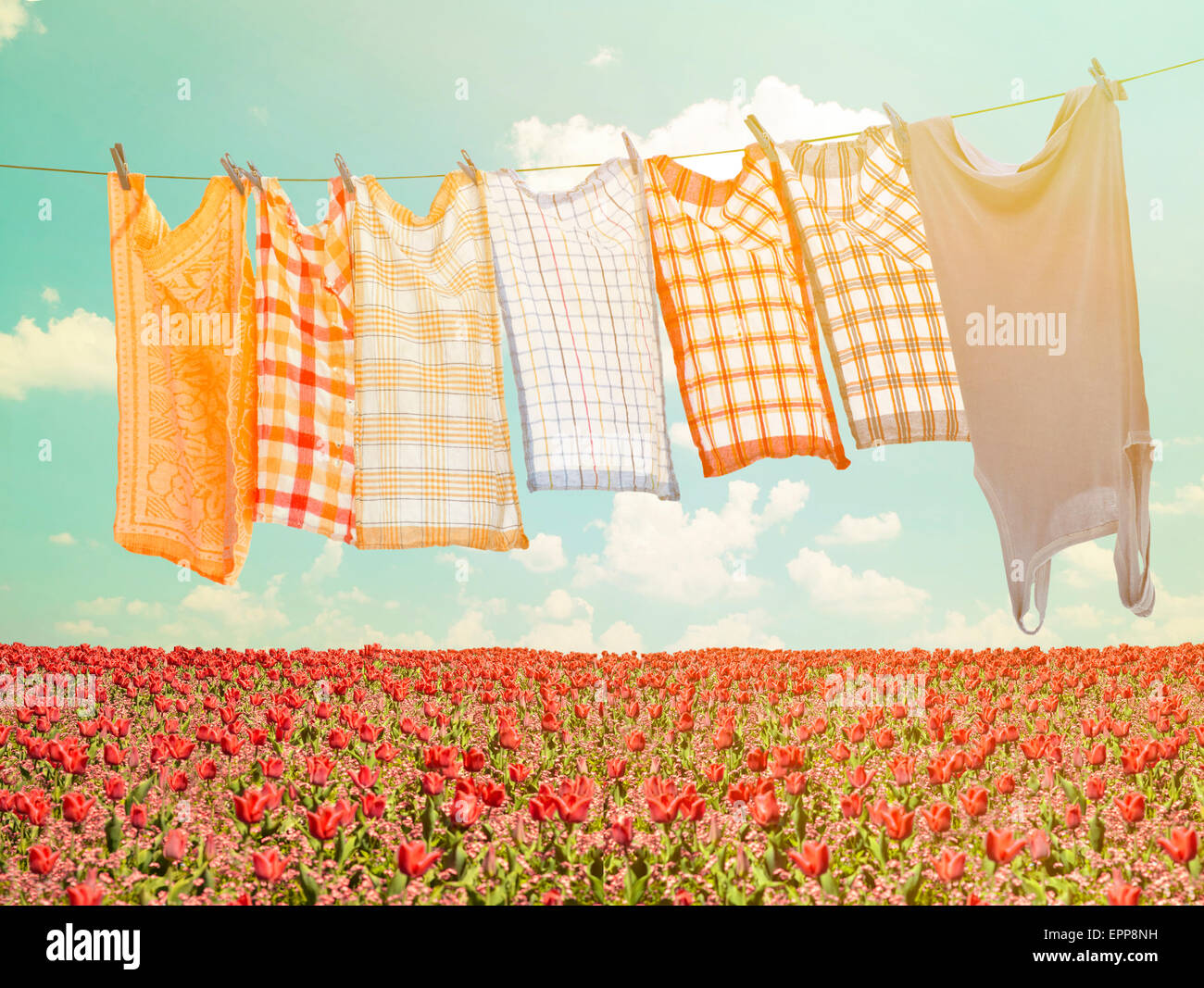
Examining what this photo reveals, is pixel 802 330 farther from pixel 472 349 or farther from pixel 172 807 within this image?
pixel 172 807

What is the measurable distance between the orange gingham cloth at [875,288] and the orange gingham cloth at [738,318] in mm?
128

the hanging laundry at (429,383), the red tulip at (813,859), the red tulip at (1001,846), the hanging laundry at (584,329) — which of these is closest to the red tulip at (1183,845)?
the red tulip at (1001,846)

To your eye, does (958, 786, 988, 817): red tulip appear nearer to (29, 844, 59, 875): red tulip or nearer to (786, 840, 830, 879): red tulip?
(786, 840, 830, 879): red tulip

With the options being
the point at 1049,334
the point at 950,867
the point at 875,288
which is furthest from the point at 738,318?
the point at 950,867

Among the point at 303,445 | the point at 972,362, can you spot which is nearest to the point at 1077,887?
the point at 972,362

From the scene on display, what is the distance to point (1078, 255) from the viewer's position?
392 cm

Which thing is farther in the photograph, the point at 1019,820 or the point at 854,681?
the point at 854,681

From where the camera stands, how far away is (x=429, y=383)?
3.96 m

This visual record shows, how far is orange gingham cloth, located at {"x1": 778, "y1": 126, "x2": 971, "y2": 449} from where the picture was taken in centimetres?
387

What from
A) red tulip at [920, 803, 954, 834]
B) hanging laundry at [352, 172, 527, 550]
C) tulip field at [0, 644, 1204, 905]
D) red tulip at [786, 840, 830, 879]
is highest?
hanging laundry at [352, 172, 527, 550]

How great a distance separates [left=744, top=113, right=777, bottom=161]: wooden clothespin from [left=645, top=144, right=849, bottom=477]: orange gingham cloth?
0.06 meters

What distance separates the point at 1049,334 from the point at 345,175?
3.53m

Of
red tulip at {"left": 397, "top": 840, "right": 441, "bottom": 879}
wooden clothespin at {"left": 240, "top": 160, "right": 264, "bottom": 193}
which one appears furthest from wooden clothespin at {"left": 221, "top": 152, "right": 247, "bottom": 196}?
red tulip at {"left": 397, "top": 840, "right": 441, "bottom": 879}

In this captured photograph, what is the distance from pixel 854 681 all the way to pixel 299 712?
9.59 ft
